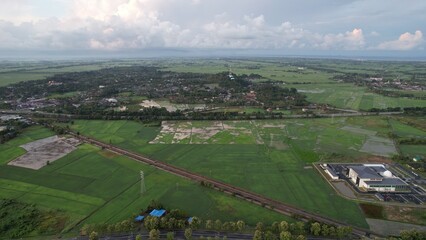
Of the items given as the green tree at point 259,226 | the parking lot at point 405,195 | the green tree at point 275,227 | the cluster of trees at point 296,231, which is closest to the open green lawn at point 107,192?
the green tree at point 259,226

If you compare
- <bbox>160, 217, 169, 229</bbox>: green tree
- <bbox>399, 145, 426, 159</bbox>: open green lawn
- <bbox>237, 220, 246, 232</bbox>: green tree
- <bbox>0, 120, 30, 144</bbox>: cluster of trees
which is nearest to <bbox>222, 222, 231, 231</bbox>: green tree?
<bbox>237, 220, 246, 232</bbox>: green tree

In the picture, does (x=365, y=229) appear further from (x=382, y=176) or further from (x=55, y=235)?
(x=55, y=235)

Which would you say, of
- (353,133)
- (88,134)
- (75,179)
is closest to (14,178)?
(75,179)

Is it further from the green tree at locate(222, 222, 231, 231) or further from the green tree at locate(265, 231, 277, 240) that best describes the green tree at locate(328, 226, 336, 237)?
the green tree at locate(222, 222, 231, 231)

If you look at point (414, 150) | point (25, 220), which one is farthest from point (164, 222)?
point (414, 150)

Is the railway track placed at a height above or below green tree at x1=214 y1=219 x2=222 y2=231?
below

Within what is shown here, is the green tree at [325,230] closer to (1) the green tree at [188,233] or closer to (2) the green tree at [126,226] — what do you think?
(1) the green tree at [188,233]

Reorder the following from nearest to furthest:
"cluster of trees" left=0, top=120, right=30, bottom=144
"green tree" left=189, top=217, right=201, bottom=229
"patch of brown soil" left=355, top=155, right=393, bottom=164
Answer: "green tree" left=189, top=217, right=201, bottom=229, "patch of brown soil" left=355, top=155, right=393, bottom=164, "cluster of trees" left=0, top=120, right=30, bottom=144
